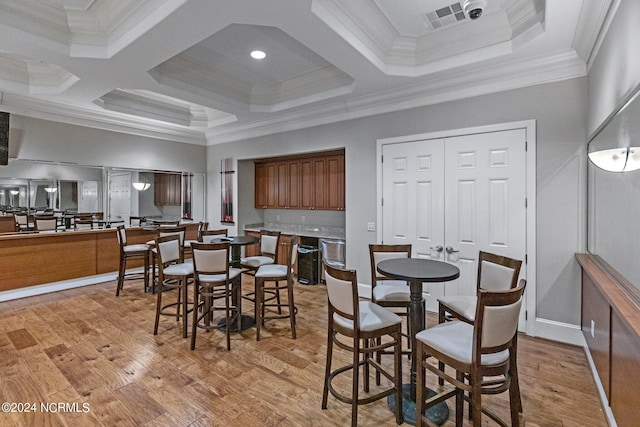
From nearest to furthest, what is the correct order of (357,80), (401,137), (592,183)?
1. (592,183)
2. (357,80)
3. (401,137)

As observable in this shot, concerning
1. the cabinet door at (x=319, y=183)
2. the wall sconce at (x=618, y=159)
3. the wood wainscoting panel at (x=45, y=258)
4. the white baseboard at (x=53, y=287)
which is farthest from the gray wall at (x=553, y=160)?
the white baseboard at (x=53, y=287)

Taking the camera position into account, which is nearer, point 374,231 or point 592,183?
point 592,183

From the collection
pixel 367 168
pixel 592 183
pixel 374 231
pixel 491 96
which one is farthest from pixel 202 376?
pixel 491 96

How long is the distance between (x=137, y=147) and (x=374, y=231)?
15.6ft

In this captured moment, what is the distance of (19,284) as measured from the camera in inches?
175

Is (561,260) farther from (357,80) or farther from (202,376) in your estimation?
(202,376)

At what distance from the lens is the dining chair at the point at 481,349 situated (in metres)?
1.58

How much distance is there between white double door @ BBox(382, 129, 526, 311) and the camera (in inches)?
132

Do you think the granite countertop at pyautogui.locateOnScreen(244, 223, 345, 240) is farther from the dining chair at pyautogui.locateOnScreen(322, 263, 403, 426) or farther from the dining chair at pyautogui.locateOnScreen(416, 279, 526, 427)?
the dining chair at pyautogui.locateOnScreen(416, 279, 526, 427)

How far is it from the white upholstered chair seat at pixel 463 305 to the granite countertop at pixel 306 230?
2840mm

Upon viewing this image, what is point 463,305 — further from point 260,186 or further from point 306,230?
point 260,186

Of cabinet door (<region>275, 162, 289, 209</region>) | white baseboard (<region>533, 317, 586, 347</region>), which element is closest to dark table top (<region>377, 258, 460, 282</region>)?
white baseboard (<region>533, 317, 586, 347</region>)

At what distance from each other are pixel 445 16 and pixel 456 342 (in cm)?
290

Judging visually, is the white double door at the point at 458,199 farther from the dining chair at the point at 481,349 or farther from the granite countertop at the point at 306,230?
the dining chair at the point at 481,349
